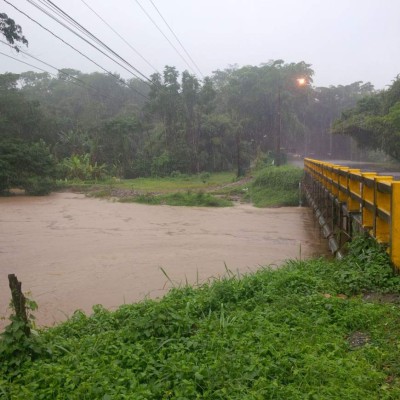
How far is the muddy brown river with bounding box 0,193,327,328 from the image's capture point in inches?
296

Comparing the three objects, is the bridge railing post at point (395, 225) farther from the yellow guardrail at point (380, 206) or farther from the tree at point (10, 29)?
the tree at point (10, 29)

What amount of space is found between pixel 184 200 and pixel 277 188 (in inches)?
193

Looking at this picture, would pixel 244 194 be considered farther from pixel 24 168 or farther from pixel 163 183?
pixel 24 168

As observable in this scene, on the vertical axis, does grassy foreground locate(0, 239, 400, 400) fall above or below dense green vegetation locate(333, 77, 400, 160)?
below

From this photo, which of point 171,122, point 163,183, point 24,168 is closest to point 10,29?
point 24,168

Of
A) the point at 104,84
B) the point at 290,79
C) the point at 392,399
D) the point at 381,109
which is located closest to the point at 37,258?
the point at 392,399

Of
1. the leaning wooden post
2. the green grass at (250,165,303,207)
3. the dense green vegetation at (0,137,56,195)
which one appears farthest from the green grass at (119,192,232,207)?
the leaning wooden post

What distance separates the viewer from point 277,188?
74.2ft

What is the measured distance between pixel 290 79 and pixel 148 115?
17.6 m

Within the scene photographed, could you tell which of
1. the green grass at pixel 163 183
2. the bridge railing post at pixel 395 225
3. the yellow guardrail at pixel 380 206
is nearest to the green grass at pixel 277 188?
the green grass at pixel 163 183

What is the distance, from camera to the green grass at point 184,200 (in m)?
20.5

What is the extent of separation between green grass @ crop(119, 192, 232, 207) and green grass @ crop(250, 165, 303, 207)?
1889mm

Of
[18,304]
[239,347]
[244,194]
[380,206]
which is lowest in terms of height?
[244,194]

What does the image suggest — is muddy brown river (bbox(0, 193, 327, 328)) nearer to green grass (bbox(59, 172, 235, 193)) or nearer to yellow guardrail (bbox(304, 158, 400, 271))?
yellow guardrail (bbox(304, 158, 400, 271))
